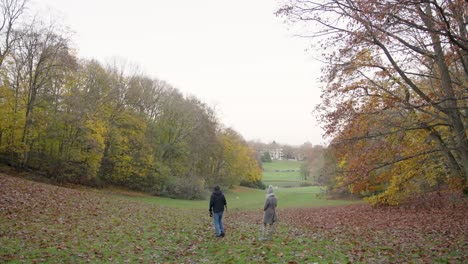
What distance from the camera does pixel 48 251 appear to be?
10508 mm

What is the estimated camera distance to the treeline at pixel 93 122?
111 feet

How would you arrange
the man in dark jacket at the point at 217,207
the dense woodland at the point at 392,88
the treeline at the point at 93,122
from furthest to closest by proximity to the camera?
the treeline at the point at 93,122 < the man in dark jacket at the point at 217,207 < the dense woodland at the point at 392,88

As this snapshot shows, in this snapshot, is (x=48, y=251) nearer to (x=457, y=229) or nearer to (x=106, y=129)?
(x=457, y=229)

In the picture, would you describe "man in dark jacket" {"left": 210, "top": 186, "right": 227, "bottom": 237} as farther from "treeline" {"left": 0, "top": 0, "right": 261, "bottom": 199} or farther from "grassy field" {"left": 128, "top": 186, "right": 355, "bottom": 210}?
"treeline" {"left": 0, "top": 0, "right": 261, "bottom": 199}

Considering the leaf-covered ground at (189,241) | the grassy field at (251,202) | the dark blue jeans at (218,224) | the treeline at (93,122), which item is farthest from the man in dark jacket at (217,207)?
the treeline at (93,122)

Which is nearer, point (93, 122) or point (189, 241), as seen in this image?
point (189, 241)

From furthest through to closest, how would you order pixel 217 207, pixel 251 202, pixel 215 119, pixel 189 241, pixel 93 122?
pixel 215 119 → pixel 251 202 → pixel 93 122 → pixel 217 207 → pixel 189 241

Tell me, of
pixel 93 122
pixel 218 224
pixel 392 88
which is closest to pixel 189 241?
pixel 218 224

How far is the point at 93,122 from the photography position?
120 ft

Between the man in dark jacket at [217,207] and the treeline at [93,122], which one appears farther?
the treeline at [93,122]

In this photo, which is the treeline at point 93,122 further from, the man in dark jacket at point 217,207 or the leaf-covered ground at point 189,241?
the man in dark jacket at point 217,207

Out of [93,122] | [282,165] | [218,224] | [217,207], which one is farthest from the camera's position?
[282,165]

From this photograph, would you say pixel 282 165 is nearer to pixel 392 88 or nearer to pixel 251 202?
pixel 251 202

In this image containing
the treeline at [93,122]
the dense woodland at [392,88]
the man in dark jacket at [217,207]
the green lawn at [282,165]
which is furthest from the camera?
the green lawn at [282,165]
